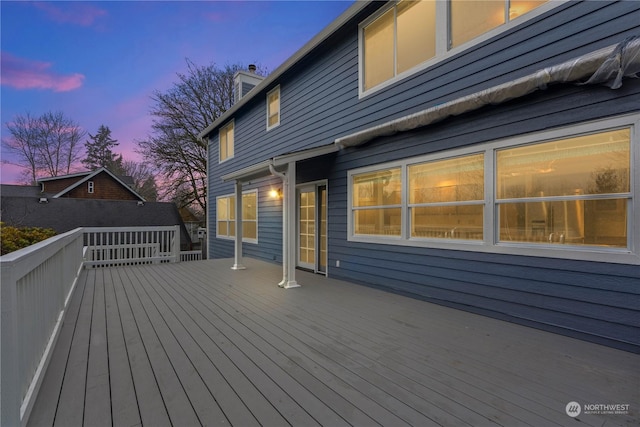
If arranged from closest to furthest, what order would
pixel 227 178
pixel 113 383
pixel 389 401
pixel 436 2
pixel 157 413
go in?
pixel 157 413 → pixel 389 401 → pixel 113 383 → pixel 436 2 → pixel 227 178

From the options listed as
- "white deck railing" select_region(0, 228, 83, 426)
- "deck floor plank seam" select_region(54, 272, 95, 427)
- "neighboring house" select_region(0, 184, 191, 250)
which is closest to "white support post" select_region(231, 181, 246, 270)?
"deck floor plank seam" select_region(54, 272, 95, 427)

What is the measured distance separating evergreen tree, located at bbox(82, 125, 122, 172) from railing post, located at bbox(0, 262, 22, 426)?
1316 inches

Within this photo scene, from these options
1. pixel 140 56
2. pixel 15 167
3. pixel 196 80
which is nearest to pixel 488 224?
pixel 140 56

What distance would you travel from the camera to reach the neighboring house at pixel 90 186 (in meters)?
19.5

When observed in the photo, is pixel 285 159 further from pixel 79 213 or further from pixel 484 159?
pixel 79 213

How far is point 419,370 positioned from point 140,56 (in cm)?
Result: 1632

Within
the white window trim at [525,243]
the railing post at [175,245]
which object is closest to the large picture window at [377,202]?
the white window trim at [525,243]

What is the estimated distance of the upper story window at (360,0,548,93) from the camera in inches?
143

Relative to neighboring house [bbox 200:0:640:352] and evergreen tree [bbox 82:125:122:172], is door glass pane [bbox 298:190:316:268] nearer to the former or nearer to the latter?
neighboring house [bbox 200:0:640:352]

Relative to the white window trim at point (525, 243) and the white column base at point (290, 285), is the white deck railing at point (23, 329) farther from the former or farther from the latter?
the white window trim at point (525, 243)

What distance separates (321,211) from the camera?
6.49 meters

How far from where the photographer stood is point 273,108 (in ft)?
27.2

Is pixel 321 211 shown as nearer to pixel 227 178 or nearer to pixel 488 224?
pixel 227 178

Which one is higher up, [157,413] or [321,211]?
[321,211]
